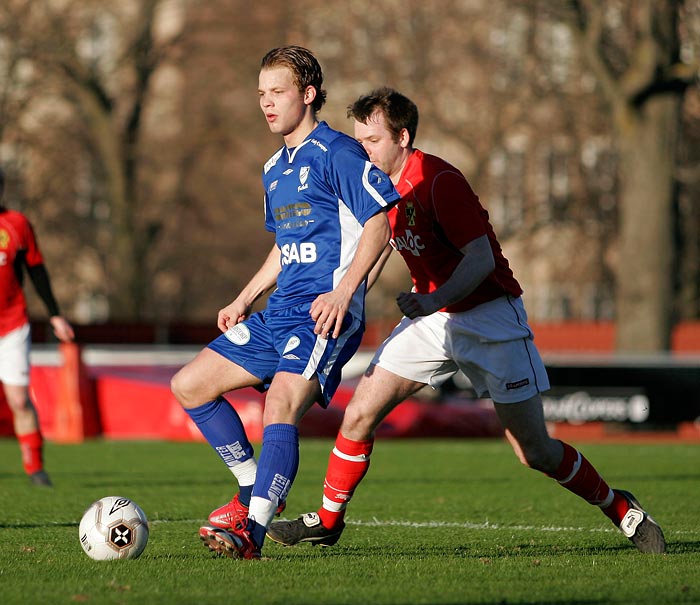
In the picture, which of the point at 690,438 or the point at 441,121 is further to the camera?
the point at 441,121

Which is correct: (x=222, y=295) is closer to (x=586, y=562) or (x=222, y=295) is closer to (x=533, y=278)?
(x=533, y=278)

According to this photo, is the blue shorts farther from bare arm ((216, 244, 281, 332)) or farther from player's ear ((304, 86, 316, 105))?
player's ear ((304, 86, 316, 105))

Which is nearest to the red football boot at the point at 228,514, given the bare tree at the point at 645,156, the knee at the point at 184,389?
the knee at the point at 184,389

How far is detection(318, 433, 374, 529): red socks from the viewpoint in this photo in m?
7.23

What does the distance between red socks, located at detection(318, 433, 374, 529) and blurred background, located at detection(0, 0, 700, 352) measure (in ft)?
73.0

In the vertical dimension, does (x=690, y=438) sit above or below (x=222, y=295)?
above

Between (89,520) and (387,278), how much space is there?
34.4m

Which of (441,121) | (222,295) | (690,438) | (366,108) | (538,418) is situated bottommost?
(222,295)

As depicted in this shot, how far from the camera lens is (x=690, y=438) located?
20188 mm

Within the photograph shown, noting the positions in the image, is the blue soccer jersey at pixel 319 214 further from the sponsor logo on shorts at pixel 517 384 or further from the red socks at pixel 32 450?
the red socks at pixel 32 450

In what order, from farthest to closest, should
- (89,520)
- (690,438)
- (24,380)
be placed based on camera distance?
(690,438)
(24,380)
(89,520)

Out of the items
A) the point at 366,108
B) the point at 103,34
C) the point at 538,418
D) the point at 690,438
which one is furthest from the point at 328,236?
the point at 103,34

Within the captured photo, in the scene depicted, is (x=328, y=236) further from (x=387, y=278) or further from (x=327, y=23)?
(x=387, y=278)

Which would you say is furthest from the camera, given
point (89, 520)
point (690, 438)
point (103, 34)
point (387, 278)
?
point (387, 278)
